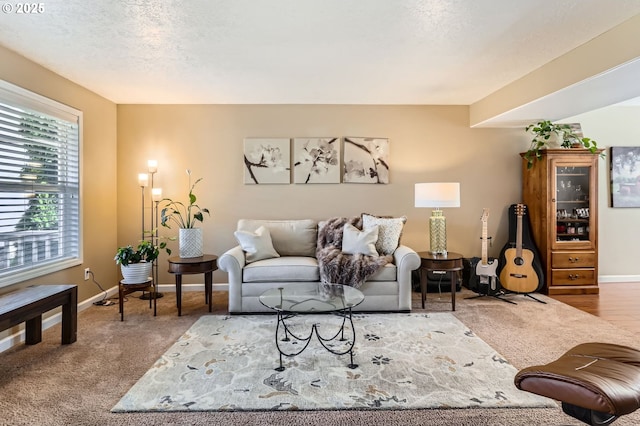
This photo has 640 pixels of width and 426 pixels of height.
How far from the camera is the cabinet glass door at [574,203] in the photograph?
4.56 meters

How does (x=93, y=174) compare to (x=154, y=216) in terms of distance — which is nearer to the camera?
(x=93, y=174)

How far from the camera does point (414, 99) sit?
4582 mm

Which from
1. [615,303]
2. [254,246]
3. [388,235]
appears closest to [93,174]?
[254,246]

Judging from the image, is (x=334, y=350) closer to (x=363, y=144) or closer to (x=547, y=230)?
(x=363, y=144)

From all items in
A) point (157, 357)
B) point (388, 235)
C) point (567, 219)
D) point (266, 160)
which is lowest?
point (157, 357)

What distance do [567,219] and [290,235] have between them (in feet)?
11.5

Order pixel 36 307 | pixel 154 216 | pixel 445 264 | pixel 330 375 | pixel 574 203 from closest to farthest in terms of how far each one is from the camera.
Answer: pixel 330 375 < pixel 36 307 < pixel 445 264 < pixel 574 203 < pixel 154 216

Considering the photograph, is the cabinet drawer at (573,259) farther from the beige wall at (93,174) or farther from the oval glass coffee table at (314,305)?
the beige wall at (93,174)

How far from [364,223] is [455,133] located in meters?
1.86

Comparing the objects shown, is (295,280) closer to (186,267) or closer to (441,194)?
(186,267)

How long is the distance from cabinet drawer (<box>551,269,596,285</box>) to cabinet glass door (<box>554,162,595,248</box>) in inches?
12.9

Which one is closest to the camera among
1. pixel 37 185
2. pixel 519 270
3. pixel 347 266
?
pixel 37 185

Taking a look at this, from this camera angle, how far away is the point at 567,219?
4590 mm

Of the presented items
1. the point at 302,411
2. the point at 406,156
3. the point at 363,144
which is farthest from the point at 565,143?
the point at 302,411
